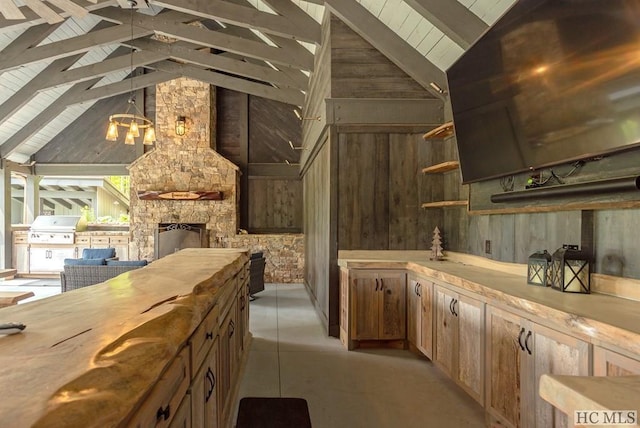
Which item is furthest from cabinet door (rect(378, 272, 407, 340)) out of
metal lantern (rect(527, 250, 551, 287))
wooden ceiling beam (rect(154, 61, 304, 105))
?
wooden ceiling beam (rect(154, 61, 304, 105))

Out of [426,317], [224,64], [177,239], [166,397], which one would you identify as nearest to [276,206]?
[177,239]

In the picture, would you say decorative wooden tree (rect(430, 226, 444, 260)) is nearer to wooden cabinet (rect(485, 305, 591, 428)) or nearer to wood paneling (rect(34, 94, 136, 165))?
wooden cabinet (rect(485, 305, 591, 428))

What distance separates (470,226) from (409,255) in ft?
2.45

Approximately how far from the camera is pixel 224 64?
659 cm

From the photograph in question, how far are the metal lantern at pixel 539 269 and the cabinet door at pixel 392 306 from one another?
139 centimetres

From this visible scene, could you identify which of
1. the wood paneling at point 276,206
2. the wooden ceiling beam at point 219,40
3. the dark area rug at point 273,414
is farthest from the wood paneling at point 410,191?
the wood paneling at point 276,206

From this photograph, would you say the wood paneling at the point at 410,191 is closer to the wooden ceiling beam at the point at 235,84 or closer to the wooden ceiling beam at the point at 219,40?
the wooden ceiling beam at the point at 219,40

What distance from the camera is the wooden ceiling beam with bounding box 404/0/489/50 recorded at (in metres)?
2.80

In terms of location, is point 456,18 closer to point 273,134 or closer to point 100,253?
point 273,134

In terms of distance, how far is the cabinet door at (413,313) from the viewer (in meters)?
3.19

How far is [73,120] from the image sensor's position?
8562 mm

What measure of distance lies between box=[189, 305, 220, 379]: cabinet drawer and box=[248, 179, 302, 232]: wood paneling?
6.83m

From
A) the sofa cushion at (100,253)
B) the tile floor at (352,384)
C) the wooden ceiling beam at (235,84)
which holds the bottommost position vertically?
the tile floor at (352,384)

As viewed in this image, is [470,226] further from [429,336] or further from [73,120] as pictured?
[73,120]
